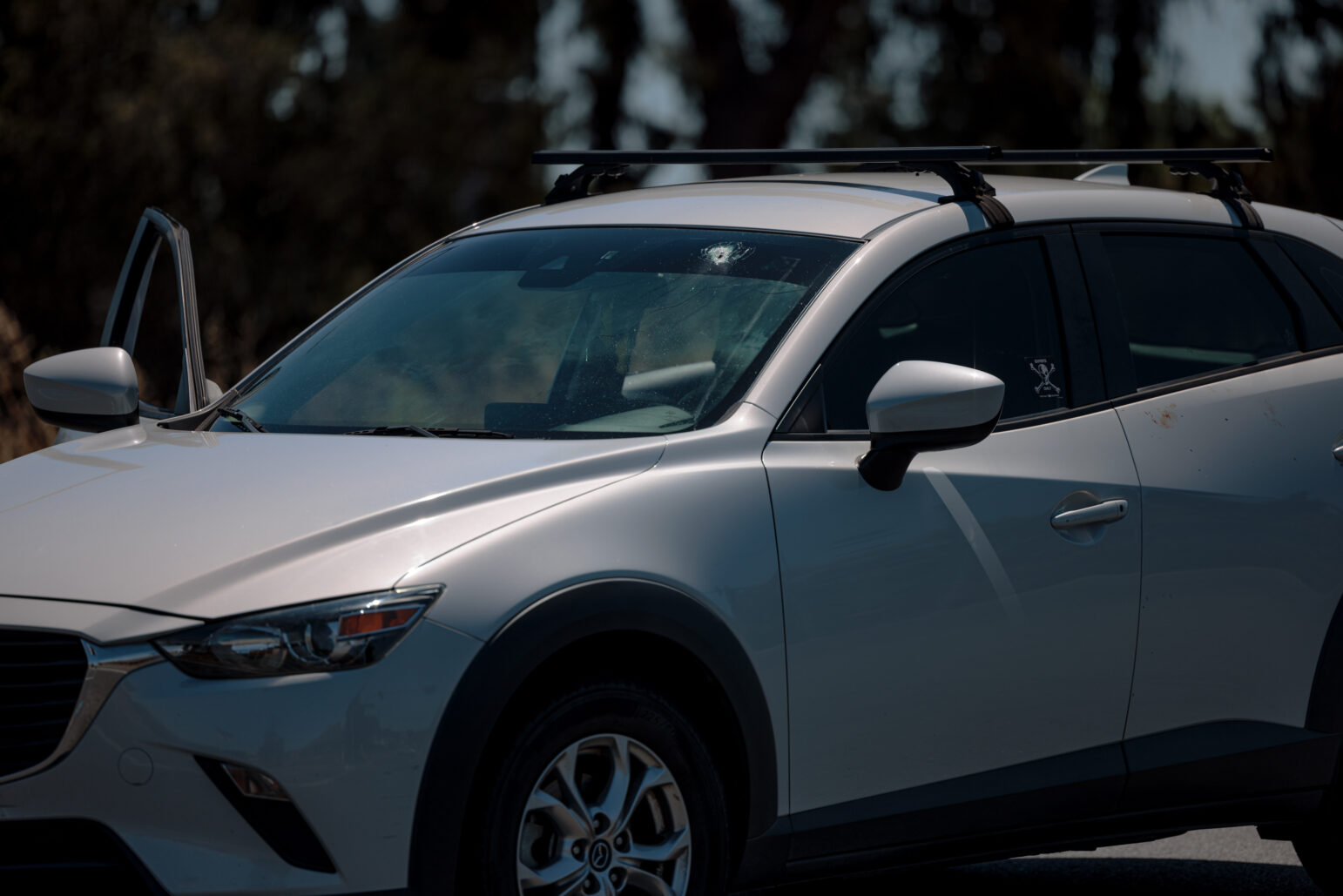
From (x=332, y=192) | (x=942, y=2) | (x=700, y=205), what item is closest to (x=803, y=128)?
(x=942, y=2)

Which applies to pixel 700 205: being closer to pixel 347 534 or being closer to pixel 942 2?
pixel 347 534

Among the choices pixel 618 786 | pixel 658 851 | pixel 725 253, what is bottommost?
pixel 658 851

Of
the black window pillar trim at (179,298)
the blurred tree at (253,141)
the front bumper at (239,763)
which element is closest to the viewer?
the front bumper at (239,763)

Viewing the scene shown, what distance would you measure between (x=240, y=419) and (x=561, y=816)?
1524 millimetres

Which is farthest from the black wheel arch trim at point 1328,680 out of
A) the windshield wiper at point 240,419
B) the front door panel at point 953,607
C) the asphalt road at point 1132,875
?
the windshield wiper at point 240,419

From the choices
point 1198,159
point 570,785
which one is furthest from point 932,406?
point 1198,159

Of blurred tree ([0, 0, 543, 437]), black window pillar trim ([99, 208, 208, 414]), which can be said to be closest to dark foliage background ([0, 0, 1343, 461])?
blurred tree ([0, 0, 543, 437])

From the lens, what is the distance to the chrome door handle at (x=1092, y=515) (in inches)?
168

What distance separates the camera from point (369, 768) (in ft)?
10.5

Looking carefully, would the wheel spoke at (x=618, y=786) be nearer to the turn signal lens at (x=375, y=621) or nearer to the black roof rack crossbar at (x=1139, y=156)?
the turn signal lens at (x=375, y=621)

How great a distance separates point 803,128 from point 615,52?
2.93 meters

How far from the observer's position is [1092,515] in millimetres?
4309

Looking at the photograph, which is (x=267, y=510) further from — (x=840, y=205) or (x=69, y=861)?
(x=840, y=205)

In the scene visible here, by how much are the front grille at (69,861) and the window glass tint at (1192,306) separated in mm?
2744
